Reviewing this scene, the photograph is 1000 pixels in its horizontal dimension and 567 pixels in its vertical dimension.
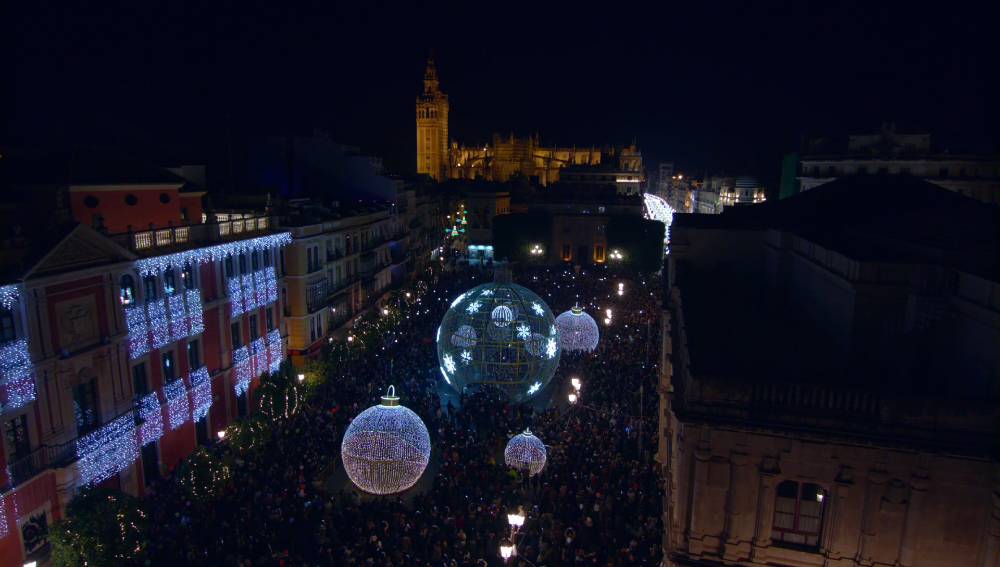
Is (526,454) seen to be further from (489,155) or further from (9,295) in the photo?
(489,155)

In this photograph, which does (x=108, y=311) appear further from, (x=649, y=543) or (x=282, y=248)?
(x=649, y=543)

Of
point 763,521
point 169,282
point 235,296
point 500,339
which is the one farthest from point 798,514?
point 235,296

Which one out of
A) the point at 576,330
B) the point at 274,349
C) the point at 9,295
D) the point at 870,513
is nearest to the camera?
the point at 870,513

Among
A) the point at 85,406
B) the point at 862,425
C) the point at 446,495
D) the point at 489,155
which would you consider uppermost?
the point at 489,155

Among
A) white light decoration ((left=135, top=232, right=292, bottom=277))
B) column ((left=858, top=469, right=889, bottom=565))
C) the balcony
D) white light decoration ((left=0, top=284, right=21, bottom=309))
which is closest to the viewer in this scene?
column ((left=858, top=469, right=889, bottom=565))

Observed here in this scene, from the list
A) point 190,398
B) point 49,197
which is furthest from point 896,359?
point 49,197

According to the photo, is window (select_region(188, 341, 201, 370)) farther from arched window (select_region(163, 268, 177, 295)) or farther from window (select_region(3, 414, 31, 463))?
window (select_region(3, 414, 31, 463))

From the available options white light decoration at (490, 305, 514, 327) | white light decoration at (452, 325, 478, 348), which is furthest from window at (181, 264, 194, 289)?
white light decoration at (490, 305, 514, 327)
